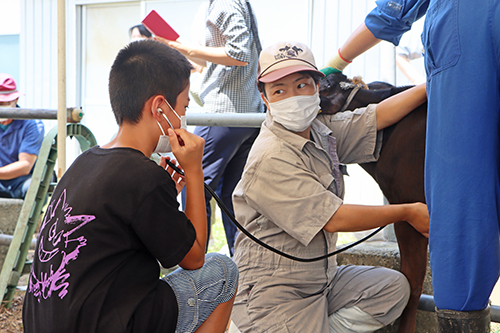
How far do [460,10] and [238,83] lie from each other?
5.59 ft

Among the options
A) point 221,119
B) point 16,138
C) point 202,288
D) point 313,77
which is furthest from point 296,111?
point 16,138

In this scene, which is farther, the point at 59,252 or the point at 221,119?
the point at 221,119

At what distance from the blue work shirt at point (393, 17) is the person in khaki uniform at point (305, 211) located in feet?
0.82

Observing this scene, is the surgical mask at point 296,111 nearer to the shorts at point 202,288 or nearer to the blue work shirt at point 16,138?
the shorts at point 202,288

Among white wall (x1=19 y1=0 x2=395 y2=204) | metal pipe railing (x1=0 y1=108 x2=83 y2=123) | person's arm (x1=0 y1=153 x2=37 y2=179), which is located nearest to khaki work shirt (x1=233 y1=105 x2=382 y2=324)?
metal pipe railing (x1=0 y1=108 x2=83 y2=123)

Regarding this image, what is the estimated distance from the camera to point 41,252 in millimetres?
1308

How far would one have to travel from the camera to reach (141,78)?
1.45m

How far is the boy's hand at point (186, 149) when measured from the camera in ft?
4.68

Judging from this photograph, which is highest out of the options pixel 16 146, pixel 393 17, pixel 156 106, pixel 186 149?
pixel 393 17

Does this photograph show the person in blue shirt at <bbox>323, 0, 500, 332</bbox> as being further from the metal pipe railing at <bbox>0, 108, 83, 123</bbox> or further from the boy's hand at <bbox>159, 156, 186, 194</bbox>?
the metal pipe railing at <bbox>0, 108, 83, 123</bbox>

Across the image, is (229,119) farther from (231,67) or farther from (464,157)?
(464,157)

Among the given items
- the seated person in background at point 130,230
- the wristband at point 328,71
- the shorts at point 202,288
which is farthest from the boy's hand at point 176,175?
the wristband at point 328,71

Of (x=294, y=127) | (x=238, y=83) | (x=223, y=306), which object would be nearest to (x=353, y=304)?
(x=223, y=306)

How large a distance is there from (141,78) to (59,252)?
1.82ft
